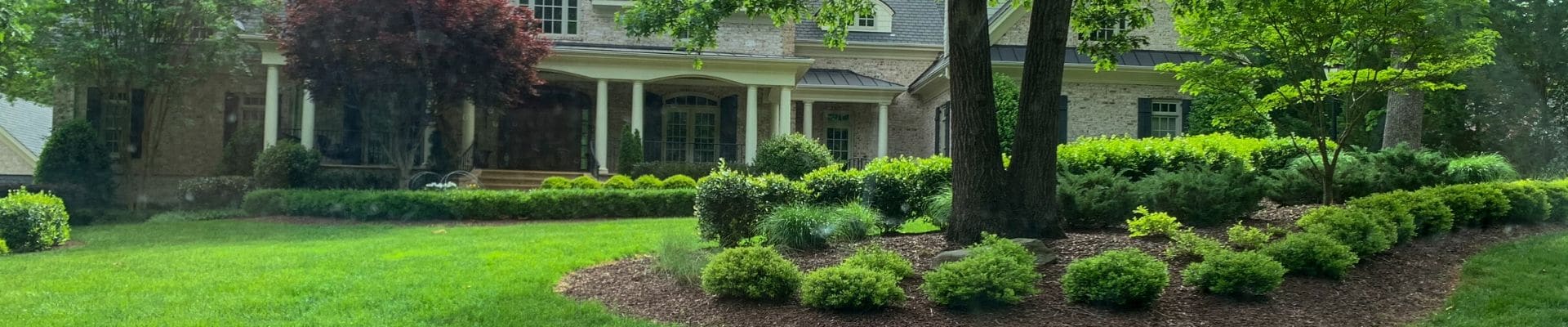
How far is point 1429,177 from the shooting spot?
10797mm

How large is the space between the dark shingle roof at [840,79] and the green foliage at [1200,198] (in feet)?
43.8

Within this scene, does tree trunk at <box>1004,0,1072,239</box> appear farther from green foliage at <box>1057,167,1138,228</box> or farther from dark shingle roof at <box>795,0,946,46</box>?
dark shingle roof at <box>795,0,946,46</box>

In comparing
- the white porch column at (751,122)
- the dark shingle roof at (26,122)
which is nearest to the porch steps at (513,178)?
the white porch column at (751,122)

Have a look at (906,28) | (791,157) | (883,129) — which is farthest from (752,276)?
(906,28)

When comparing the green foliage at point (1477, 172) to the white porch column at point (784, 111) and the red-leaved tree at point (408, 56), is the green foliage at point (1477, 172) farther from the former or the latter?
the red-leaved tree at point (408, 56)

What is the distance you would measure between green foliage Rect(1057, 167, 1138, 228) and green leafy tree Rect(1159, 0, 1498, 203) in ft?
5.61

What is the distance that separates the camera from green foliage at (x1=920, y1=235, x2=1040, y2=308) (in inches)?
218

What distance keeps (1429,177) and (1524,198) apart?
188 centimetres

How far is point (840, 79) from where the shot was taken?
890 inches

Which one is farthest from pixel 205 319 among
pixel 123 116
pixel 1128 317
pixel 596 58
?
pixel 123 116

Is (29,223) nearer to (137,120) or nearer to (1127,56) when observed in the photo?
(137,120)

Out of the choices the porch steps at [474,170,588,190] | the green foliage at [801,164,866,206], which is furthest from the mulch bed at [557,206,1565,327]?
the porch steps at [474,170,588,190]

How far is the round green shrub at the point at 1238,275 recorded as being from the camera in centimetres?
575

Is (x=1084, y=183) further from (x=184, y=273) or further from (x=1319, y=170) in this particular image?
(x=184, y=273)
